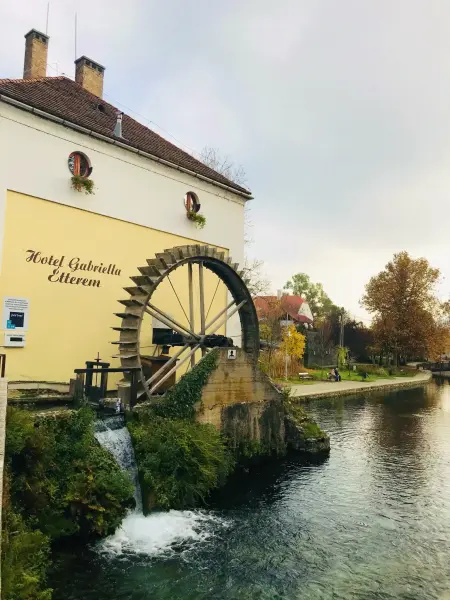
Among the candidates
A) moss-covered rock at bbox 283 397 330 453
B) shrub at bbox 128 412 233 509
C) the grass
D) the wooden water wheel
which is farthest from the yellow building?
the grass

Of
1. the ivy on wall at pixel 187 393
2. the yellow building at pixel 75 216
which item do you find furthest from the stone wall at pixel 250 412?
the yellow building at pixel 75 216

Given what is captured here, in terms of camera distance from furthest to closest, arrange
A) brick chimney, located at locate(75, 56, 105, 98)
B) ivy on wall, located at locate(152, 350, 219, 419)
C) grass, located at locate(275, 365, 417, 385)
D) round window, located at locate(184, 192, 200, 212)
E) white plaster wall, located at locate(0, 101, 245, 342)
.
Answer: grass, located at locate(275, 365, 417, 385), brick chimney, located at locate(75, 56, 105, 98), round window, located at locate(184, 192, 200, 212), white plaster wall, located at locate(0, 101, 245, 342), ivy on wall, located at locate(152, 350, 219, 419)

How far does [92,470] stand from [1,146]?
7.07 meters

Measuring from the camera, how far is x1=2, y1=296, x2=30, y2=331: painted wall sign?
10.2 m

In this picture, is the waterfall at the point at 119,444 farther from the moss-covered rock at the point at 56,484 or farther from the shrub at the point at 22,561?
the shrub at the point at 22,561

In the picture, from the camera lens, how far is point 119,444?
7930 mm

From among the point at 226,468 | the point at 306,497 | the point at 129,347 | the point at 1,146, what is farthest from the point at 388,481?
the point at 1,146

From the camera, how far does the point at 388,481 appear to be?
33.0 ft

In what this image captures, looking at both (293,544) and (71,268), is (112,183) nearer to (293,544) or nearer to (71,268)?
(71,268)

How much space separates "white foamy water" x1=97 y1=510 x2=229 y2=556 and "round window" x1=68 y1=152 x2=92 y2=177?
7895 millimetres

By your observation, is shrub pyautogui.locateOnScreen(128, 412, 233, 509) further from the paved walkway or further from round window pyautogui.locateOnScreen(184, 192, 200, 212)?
the paved walkway

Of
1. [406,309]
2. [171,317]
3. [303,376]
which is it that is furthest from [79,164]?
[406,309]

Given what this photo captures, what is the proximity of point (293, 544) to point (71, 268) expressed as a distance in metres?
7.77

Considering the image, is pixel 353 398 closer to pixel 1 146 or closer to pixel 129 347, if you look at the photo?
pixel 129 347
